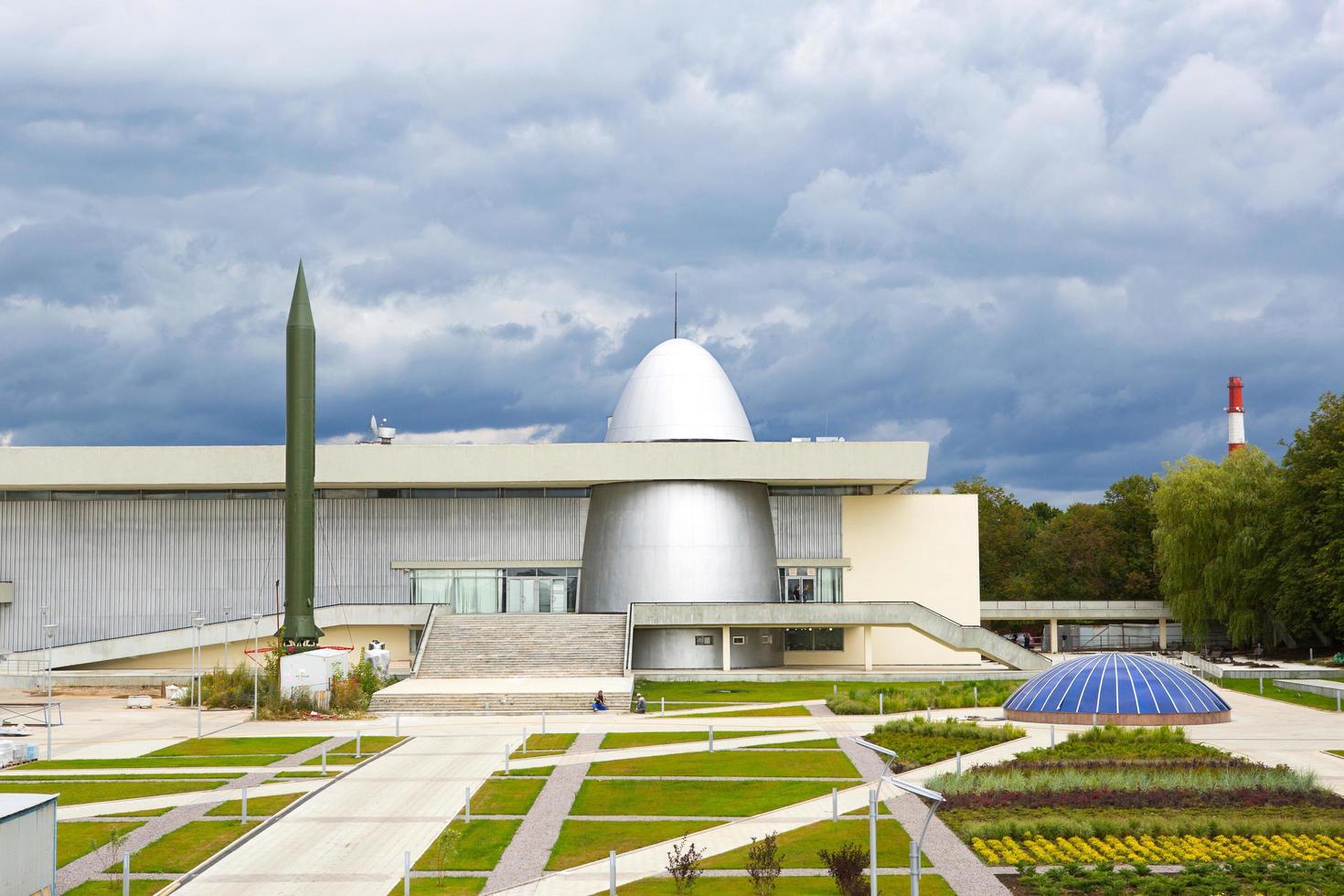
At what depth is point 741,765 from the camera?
3341 centimetres

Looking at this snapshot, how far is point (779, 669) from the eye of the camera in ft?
203

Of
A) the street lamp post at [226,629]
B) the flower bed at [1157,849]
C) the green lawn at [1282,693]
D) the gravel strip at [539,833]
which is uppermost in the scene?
the street lamp post at [226,629]

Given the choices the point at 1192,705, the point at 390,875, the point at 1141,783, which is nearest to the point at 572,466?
the point at 1192,705

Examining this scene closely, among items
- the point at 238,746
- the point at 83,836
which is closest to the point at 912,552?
the point at 238,746

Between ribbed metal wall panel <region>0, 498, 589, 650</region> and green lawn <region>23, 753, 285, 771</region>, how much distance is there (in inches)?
1209

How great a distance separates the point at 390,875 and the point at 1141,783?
617 inches

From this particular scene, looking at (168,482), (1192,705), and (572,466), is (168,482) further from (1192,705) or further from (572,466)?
(1192,705)

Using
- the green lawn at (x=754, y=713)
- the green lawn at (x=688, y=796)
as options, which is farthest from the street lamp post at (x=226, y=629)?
the green lawn at (x=688, y=796)

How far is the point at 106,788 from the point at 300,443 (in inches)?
965

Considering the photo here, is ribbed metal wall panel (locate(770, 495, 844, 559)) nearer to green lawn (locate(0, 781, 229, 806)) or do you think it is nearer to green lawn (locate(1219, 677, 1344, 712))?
→ green lawn (locate(1219, 677, 1344, 712))

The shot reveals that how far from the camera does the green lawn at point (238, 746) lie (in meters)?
36.1

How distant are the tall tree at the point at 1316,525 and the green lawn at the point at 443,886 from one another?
51.7 m

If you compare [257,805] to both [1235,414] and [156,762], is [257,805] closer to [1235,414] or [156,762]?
A: [156,762]

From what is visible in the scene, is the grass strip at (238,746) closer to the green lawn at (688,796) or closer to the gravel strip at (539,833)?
the gravel strip at (539,833)
